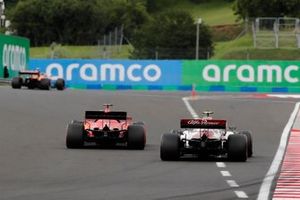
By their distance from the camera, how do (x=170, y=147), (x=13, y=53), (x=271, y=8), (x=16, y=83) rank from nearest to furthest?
(x=170, y=147), (x=16, y=83), (x=13, y=53), (x=271, y=8)

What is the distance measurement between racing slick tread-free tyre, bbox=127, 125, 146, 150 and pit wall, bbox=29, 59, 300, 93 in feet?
126

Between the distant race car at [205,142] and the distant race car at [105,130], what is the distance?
96.1 inches

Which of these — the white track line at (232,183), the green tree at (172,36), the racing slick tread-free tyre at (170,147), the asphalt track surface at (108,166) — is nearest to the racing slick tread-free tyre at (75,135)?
the asphalt track surface at (108,166)

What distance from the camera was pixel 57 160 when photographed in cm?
1736

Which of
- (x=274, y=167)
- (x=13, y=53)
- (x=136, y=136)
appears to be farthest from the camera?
(x=13, y=53)

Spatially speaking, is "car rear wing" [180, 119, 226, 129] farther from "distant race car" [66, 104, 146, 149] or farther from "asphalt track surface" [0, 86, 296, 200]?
"distant race car" [66, 104, 146, 149]

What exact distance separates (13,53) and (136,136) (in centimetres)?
4310

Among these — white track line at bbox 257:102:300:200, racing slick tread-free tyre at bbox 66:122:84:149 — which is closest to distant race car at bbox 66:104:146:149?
racing slick tread-free tyre at bbox 66:122:84:149

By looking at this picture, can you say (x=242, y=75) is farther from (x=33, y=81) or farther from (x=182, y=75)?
(x=33, y=81)

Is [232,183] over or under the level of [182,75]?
under

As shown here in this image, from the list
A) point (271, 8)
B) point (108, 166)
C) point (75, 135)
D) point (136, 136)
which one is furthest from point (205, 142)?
point (271, 8)

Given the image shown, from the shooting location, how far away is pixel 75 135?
19812 mm

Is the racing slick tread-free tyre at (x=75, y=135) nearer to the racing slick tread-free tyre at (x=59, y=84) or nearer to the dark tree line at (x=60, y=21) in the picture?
the racing slick tread-free tyre at (x=59, y=84)

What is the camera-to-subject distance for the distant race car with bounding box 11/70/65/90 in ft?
171
